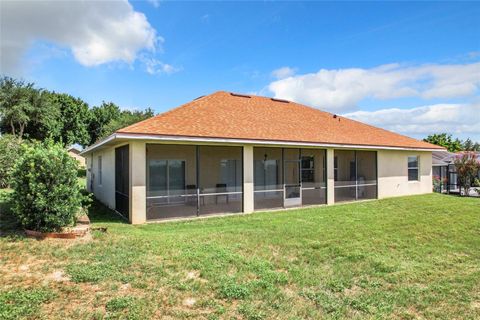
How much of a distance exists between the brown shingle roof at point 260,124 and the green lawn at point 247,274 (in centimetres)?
407

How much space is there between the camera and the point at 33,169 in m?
7.19

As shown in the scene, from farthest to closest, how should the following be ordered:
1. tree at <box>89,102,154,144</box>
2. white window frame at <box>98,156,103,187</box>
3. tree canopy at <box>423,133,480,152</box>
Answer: tree canopy at <box>423,133,480,152</box> → tree at <box>89,102,154,144</box> → white window frame at <box>98,156,103,187</box>

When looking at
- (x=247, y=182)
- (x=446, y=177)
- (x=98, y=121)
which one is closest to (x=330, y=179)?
(x=247, y=182)

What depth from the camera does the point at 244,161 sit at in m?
12.8

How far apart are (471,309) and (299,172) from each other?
1146cm

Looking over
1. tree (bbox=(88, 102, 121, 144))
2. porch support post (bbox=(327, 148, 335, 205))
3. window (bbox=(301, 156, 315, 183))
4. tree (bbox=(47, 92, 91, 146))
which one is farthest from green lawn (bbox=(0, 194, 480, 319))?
tree (bbox=(88, 102, 121, 144))

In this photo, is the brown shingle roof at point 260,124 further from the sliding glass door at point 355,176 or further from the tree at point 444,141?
the tree at point 444,141

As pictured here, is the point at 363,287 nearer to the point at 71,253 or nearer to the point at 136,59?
the point at 71,253

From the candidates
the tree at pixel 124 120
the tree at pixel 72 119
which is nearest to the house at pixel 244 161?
the tree at pixel 124 120

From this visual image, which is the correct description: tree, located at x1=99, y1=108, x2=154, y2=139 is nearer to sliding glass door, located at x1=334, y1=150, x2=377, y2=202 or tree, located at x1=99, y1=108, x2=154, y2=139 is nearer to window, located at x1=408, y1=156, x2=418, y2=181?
sliding glass door, located at x1=334, y1=150, x2=377, y2=202

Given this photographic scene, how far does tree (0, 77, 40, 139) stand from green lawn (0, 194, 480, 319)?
35.9m

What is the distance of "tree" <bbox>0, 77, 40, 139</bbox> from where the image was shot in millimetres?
36438

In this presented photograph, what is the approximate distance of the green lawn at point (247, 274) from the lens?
4137mm

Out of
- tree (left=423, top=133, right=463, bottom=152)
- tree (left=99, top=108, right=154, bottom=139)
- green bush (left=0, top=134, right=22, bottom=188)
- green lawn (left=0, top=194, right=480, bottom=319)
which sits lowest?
green lawn (left=0, top=194, right=480, bottom=319)
